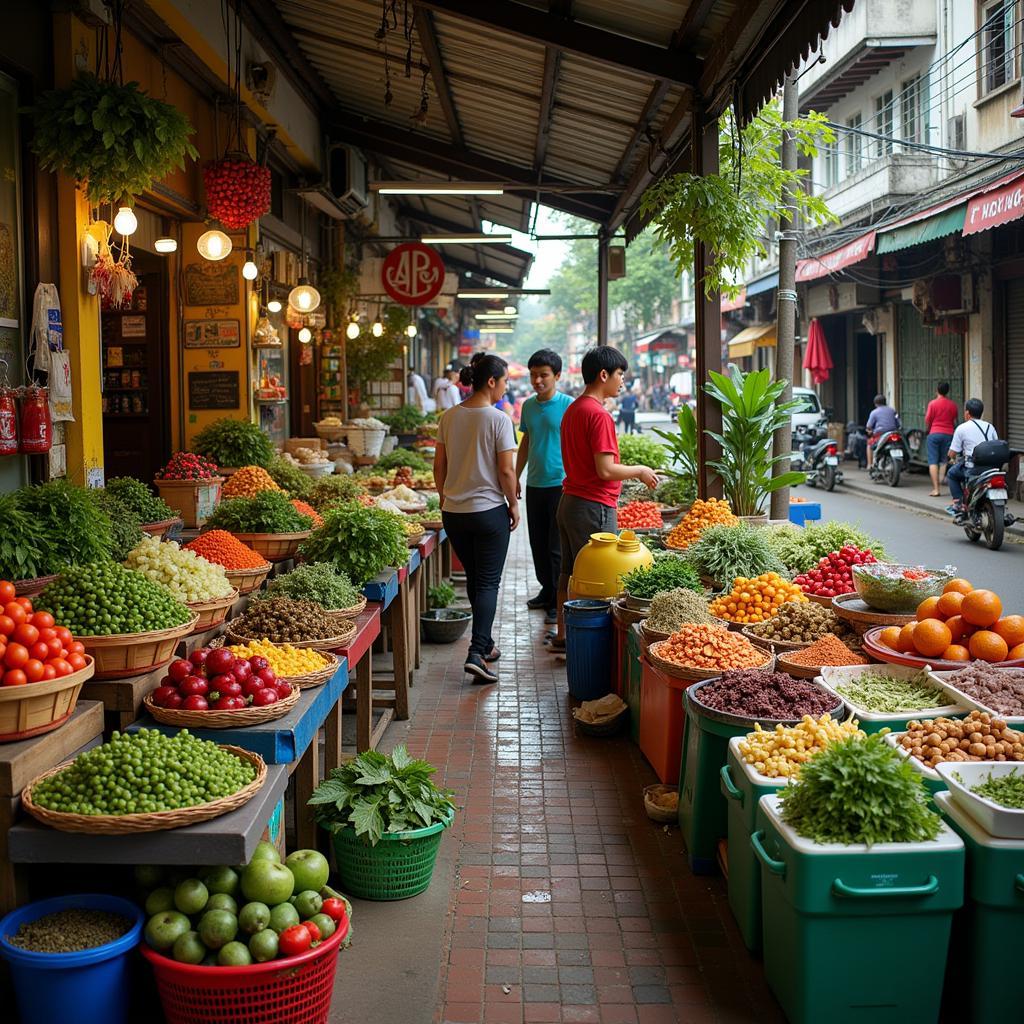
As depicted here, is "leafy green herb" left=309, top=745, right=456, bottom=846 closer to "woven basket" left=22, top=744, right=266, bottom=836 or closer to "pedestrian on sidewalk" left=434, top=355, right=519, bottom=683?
"woven basket" left=22, top=744, right=266, bottom=836

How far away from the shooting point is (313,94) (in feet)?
45.3

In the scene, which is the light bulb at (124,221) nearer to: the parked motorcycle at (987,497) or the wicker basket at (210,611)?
the wicker basket at (210,611)

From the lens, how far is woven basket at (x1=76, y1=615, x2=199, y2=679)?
3.99 meters

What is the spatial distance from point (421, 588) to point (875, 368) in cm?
2306

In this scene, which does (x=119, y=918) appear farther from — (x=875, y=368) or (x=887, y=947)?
(x=875, y=368)

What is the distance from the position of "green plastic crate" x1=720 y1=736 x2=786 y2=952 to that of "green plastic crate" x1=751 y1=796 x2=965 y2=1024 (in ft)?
1.47

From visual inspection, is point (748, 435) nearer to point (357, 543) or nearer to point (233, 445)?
point (357, 543)

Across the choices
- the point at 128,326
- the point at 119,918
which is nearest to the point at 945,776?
the point at 119,918

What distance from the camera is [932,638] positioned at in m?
4.92

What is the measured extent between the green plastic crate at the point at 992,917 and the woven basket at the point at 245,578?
3.65 m

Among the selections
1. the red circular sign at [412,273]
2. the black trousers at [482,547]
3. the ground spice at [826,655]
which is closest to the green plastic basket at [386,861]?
the ground spice at [826,655]

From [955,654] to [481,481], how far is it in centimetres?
358

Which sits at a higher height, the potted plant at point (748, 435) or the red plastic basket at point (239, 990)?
the potted plant at point (748, 435)

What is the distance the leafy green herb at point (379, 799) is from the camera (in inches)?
175
